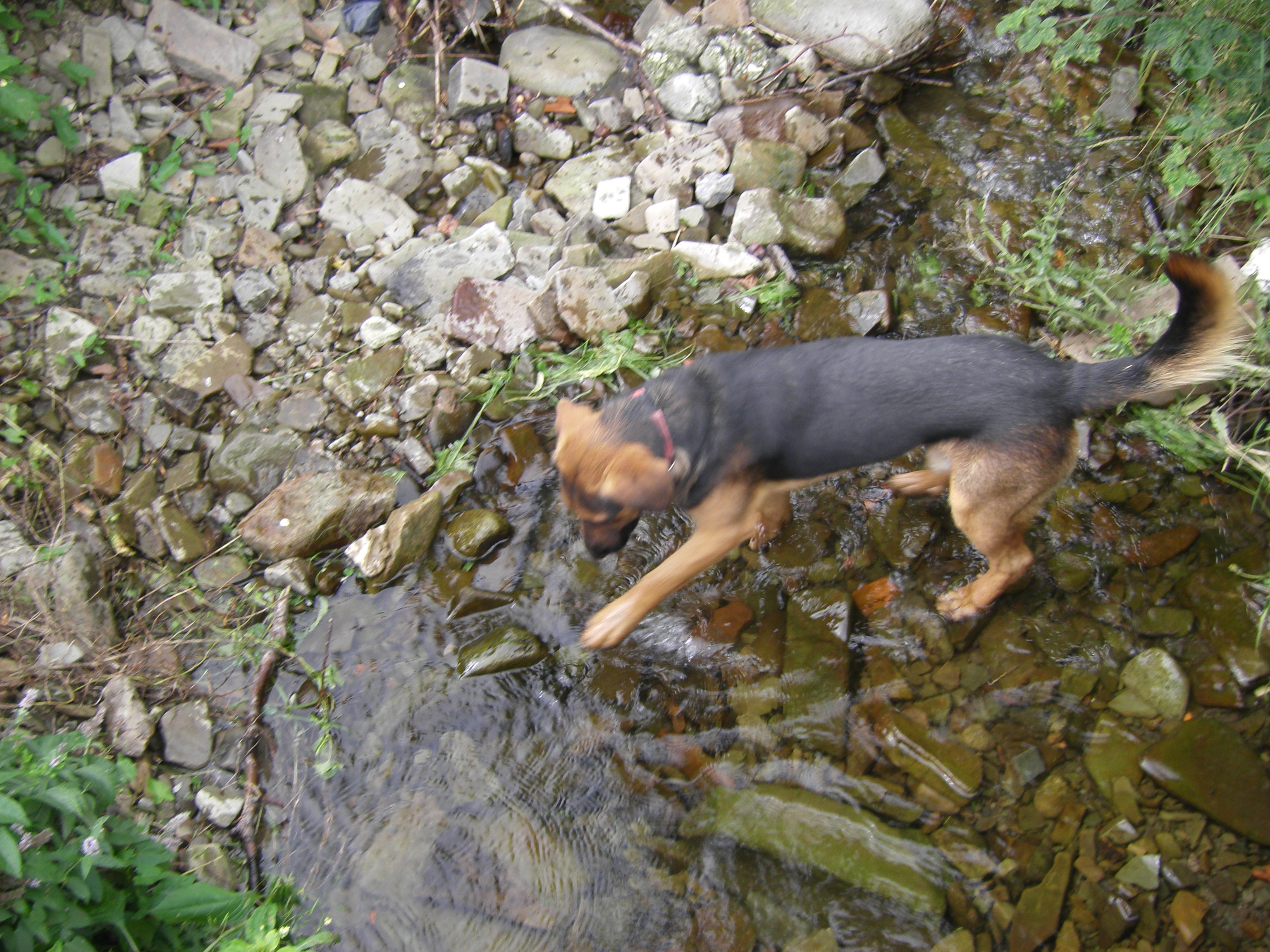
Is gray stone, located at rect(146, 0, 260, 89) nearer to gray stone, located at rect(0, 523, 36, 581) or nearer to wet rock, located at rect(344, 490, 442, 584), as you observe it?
gray stone, located at rect(0, 523, 36, 581)

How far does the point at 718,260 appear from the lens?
457cm

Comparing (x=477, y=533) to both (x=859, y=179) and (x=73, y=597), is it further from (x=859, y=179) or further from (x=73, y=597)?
(x=859, y=179)

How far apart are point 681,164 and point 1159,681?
12.9ft

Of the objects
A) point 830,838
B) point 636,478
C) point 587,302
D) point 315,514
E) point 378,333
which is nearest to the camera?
point 636,478

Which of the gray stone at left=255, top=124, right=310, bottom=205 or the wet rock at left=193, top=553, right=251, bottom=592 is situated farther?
the gray stone at left=255, top=124, right=310, bottom=205

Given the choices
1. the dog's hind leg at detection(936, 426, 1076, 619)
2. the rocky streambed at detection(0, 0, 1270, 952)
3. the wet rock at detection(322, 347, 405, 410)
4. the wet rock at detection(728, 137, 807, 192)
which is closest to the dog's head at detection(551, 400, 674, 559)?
the rocky streambed at detection(0, 0, 1270, 952)

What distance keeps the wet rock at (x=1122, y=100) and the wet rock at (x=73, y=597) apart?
6.60m

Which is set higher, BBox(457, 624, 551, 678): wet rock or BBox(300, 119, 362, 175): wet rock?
BBox(300, 119, 362, 175): wet rock

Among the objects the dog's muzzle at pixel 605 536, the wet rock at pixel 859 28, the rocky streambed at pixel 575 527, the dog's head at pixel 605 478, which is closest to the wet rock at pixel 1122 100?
the rocky streambed at pixel 575 527

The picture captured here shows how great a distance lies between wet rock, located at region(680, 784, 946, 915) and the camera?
9.97 ft

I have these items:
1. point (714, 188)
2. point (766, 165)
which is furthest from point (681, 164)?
point (766, 165)

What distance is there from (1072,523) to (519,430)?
298cm

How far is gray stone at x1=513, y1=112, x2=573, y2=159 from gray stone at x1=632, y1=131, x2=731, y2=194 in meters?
0.65

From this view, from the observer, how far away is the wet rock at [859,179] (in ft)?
16.0
